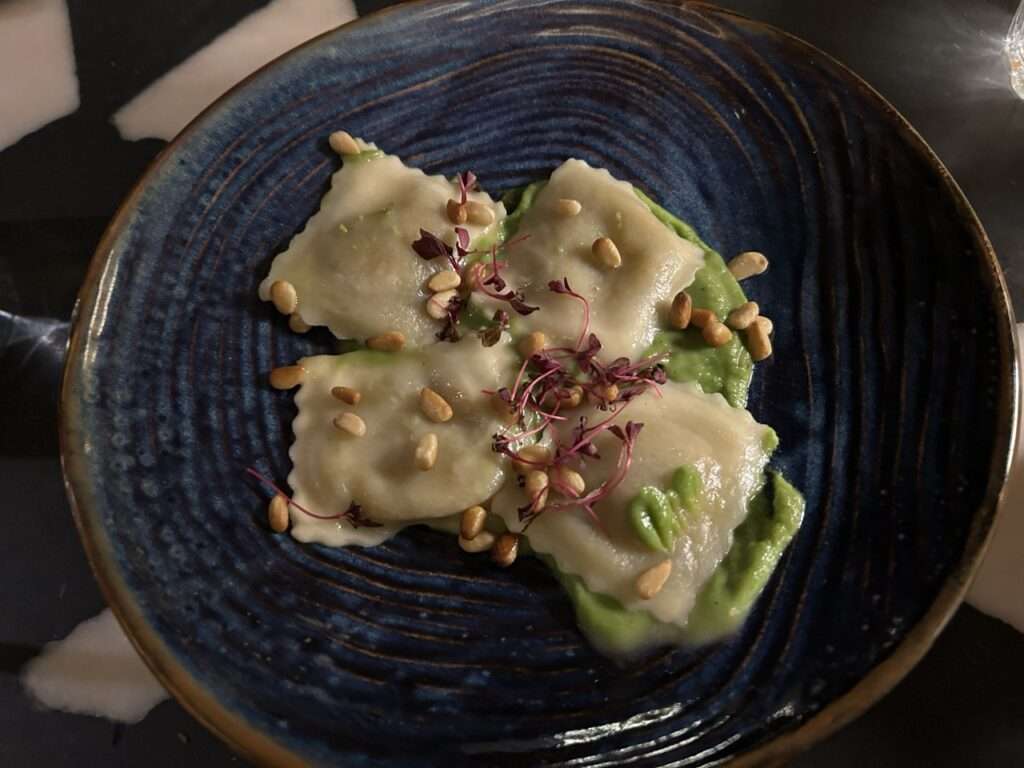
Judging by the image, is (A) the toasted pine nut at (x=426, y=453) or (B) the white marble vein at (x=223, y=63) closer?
(A) the toasted pine nut at (x=426, y=453)

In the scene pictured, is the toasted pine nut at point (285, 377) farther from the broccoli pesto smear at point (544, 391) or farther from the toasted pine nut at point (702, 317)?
the toasted pine nut at point (702, 317)

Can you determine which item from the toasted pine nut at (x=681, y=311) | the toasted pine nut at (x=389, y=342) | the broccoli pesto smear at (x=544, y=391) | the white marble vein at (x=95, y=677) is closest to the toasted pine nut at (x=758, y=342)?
the broccoli pesto smear at (x=544, y=391)

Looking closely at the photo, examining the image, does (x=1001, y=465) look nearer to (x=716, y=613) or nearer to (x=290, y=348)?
(x=716, y=613)

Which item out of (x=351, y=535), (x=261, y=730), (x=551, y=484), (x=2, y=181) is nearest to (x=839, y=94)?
(x=551, y=484)

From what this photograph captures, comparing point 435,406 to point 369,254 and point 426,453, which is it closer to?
point 426,453

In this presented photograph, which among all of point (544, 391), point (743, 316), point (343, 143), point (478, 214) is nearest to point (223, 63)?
point (343, 143)

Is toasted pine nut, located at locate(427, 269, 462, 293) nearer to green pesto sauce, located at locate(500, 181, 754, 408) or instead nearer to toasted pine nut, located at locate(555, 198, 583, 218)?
Result: toasted pine nut, located at locate(555, 198, 583, 218)
